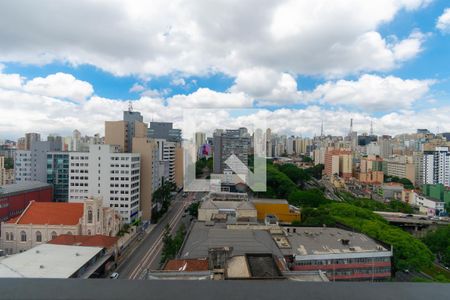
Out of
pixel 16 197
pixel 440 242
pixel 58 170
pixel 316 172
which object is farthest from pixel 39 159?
pixel 316 172

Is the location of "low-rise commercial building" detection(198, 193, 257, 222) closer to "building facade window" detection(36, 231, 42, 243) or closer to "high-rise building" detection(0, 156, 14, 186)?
"building facade window" detection(36, 231, 42, 243)

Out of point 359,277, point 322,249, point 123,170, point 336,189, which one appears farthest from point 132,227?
point 336,189

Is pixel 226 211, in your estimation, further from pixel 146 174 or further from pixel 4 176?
pixel 4 176

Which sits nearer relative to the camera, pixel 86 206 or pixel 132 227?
pixel 86 206

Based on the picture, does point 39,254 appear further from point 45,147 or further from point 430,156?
point 430,156

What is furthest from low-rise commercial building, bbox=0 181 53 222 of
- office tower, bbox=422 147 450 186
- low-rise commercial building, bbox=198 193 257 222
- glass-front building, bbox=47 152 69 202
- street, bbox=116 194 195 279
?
office tower, bbox=422 147 450 186

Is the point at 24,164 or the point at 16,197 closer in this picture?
the point at 16,197
